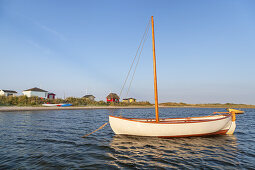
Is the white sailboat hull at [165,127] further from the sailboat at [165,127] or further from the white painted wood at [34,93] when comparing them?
the white painted wood at [34,93]

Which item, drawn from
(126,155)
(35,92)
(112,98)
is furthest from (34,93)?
(126,155)

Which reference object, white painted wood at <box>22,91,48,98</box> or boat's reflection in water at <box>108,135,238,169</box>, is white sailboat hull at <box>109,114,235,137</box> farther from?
white painted wood at <box>22,91,48,98</box>

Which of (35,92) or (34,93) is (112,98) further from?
(34,93)

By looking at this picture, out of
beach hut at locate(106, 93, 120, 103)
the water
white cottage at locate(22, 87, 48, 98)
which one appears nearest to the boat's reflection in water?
the water

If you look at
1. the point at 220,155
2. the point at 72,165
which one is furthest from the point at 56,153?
the point at 220,155

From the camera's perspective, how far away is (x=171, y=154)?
7500 millimetres

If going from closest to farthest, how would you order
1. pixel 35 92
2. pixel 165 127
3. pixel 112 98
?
1. pixel 165 127
2. pixel 35 92
3. pixel 112 98

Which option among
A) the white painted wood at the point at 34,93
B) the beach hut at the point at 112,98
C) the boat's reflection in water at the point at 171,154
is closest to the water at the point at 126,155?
the boat's reflection in water at the point at 171,154

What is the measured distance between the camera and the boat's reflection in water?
6.28 metres

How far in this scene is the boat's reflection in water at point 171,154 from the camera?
6277mm

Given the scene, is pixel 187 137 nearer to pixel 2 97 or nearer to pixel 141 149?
pixel 141 149

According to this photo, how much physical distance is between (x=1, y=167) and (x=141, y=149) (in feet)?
21.9

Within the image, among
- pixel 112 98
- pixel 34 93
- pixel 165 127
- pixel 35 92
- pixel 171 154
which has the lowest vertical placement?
pixel 171 154

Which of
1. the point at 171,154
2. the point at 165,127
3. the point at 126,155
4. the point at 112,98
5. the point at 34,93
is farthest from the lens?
the point at 112,98
